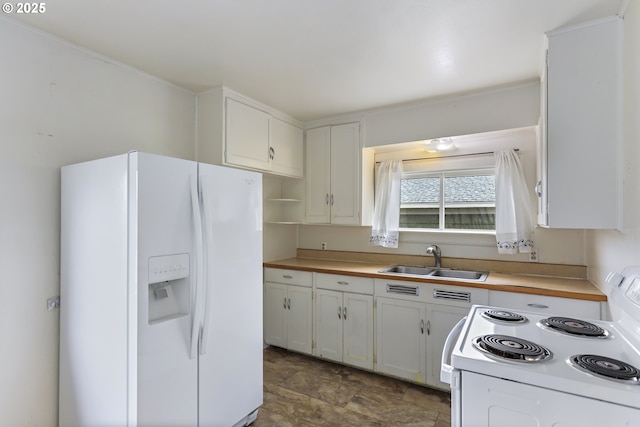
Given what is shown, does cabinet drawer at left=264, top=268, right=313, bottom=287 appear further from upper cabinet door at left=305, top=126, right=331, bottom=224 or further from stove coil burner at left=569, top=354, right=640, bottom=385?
stove coil burner at left=569, top=354, right=640, bottom=385

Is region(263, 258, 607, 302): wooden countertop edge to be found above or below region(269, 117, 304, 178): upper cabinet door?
below

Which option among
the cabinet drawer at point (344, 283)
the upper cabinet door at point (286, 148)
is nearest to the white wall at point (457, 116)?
the upper cabinet door at point (286, 148)

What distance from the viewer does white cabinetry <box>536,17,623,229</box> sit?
65.4 inches

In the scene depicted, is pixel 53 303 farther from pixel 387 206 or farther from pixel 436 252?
pixel 436 252

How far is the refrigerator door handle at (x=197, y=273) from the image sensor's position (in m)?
1.73

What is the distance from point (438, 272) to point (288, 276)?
1453 millimetres

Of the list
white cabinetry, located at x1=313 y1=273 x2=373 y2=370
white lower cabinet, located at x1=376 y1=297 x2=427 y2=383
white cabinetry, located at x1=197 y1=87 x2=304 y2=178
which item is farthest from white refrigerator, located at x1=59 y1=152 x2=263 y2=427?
white lower cabinet, located at x1=376 y1=297 x2=427 y2=383

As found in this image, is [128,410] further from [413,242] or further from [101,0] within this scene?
[413,242]

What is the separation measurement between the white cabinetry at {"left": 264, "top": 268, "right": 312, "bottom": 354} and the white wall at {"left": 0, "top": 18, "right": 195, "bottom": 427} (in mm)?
1772

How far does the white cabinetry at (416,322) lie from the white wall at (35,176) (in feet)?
7.48

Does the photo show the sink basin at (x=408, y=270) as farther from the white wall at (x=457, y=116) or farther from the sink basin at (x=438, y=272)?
the white wall at (x=457, y=116)

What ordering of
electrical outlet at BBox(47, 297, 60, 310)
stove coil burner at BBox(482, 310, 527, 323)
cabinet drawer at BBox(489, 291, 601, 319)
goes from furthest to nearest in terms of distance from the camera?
cabinet drawer at BBox(489, 291, 601, 319) < electrical outlet at BBox(47, 297, 60, 310) < stove coil burner at BBox(482, 310, 527, 323)

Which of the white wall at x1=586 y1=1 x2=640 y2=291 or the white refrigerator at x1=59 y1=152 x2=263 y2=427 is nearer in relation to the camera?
the white wall at x1=586 y1=1 x2=640 y2=291

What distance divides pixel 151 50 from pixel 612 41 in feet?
8.70
